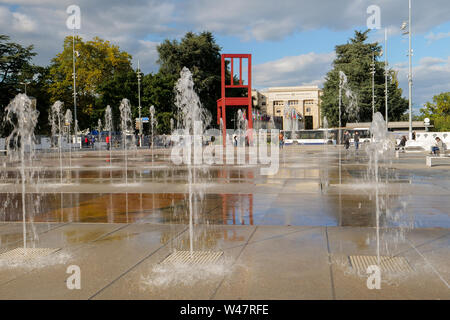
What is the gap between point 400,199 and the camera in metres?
9.69

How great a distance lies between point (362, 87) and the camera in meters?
61.2

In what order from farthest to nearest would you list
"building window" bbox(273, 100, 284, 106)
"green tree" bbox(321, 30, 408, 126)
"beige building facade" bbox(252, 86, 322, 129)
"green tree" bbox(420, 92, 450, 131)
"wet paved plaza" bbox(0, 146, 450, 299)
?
"building window" bbox(273, 100, 284, 106), "beige building facade" bbox(252, 86, 322, 129), "green tree" bbox(420, 92, 450, 131), "green tree" bbox(321, 30, 408, 126), "wet paved plaza" bbox(0, 146, 450, 299)

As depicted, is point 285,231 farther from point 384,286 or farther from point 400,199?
point 400,199

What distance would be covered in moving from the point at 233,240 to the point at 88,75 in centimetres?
5826

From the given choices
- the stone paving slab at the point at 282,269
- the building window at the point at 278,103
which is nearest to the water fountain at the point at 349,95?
the stone paving slab at the point at 282,269

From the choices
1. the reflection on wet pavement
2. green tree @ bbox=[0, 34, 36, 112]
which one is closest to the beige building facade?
green tree @ bbox=[0, 34, 36, 112]

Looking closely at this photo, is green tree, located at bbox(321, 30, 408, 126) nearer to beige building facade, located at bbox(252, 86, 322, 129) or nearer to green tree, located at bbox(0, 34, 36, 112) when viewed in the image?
green tree, located at bbox(0, 34, 36, 112)

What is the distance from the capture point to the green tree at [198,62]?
5900 centimetres

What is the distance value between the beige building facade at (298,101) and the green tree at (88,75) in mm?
74990

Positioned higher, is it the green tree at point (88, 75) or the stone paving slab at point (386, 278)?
the green tree at point (88, 75)

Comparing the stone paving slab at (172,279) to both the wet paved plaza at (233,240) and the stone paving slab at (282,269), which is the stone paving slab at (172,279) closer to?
the wet paved plaza at (233,240)

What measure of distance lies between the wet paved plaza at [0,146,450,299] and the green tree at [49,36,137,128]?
1948 inches

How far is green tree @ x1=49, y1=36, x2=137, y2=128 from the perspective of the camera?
2302 inches
